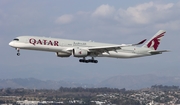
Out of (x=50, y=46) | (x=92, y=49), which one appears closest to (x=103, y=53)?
(x=92, y=49)

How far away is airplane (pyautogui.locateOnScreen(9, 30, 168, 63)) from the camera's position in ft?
258

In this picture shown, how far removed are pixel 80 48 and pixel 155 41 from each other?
19.7 metres

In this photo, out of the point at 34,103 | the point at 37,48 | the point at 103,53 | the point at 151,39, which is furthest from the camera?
the point at 34,103

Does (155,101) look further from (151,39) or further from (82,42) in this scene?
(82,42)

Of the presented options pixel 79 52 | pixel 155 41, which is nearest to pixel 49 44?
pixel 79 52

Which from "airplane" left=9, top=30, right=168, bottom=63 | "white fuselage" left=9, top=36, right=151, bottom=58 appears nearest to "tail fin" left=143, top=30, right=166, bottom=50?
"airplane" left=9, top=30, right=168, bottom=63

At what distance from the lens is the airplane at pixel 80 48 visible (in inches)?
3095

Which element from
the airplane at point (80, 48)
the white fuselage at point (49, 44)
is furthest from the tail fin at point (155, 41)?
the white fuselage at point (49, 44)

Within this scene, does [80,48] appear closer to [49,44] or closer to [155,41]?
[49,44]

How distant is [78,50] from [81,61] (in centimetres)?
809

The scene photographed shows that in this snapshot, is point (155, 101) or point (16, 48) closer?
point (16, 48)

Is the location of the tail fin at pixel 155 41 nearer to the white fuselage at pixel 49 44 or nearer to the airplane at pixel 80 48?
the airplane at pixel 80 48

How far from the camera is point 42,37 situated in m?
79.8

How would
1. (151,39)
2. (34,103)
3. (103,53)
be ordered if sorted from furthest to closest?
(34,103)
(151,39)
(103,53)
